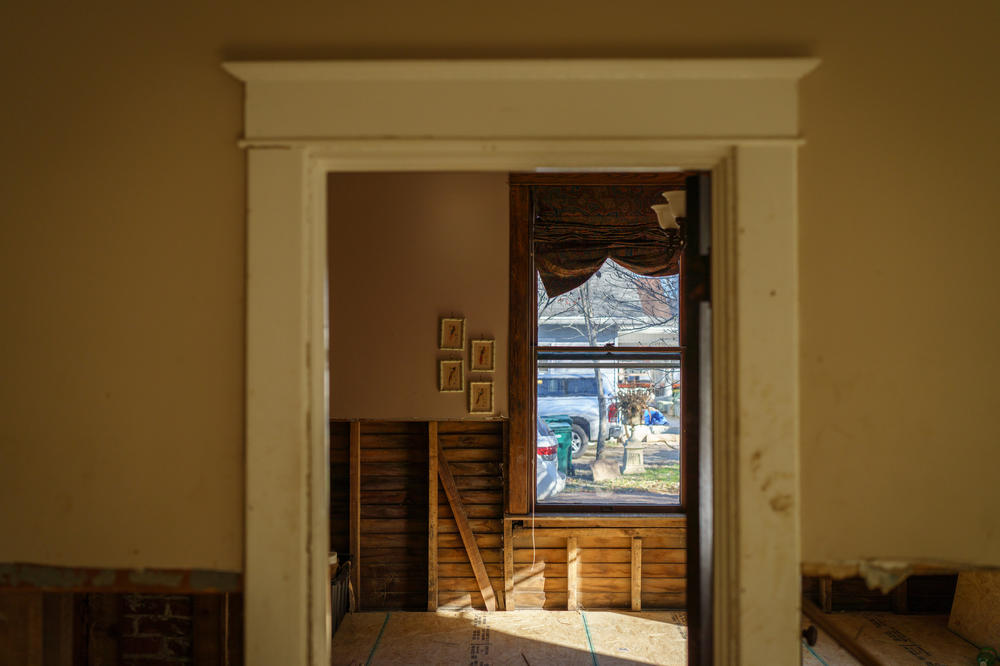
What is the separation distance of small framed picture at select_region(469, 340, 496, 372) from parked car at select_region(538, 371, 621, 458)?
16.6 inches

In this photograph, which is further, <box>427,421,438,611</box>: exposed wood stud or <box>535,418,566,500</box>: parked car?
<box>535,418,566,500</box>: parked car

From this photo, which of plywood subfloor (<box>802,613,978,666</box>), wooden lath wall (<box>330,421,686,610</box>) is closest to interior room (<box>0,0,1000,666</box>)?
plywood subfloor (<box>802,613,978,666</box>)

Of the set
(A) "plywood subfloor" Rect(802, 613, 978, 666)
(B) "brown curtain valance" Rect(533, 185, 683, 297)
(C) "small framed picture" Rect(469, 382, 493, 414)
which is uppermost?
(B) "brown curtain valance" Rect(533, 185, 683, 297)

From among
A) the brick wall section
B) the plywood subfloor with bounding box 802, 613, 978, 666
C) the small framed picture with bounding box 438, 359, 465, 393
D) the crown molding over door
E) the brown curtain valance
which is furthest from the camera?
the brown curtain valance

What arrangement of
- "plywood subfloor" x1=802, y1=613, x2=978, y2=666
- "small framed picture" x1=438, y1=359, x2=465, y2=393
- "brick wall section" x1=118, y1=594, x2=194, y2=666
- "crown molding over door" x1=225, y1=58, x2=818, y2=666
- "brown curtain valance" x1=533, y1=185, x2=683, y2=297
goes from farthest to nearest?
"brown curtain valance" x1=533, y1=185, x2=683, y2=297, "small framed picture" x1=438, y1=359, x2=465, y2=393, "plywood subfloor" x1=802, y1=613, x2=978, y2=666, "brick wall section" x1=118, y1=594, x2=194, y2=666, "crown molding over door" x1=225, y1=58, x2=818, y2=666

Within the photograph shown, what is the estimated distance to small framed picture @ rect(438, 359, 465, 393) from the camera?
4.20m

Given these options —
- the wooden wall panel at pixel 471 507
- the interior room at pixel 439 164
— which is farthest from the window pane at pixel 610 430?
the interior room at pixel 439 164

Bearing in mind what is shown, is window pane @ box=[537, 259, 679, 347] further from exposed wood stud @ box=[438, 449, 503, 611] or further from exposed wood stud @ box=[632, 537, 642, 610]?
exposed wood stud @ box=[632, 537, 642, 610]

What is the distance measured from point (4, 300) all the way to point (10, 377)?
0.17m

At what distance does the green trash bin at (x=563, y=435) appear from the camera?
442cm

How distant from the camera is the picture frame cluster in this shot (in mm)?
4211

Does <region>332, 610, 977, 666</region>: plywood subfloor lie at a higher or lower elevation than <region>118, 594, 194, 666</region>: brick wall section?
lower

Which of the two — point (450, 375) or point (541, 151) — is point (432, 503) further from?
point (541, 151)

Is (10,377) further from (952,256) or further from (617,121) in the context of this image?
(952,256)
